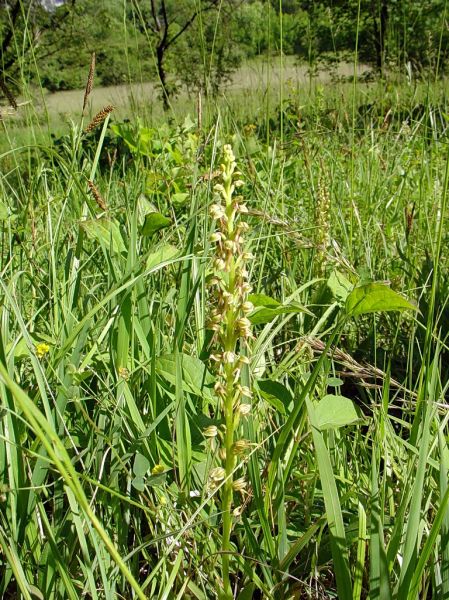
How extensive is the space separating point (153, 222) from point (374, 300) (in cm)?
57

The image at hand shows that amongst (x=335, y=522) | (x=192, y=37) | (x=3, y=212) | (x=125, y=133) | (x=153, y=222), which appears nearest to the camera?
(x=335, y=522)

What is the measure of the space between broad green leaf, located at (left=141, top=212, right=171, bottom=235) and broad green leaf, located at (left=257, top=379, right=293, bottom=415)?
424 mm

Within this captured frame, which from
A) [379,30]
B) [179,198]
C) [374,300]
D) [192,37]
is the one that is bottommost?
[179,198]

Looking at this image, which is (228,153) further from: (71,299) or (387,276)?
(387,276)

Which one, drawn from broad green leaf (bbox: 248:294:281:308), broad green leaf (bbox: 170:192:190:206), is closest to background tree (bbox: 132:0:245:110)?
broad green leaf (bbox: 170:192:190:206)

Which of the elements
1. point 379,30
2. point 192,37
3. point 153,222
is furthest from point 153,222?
point 379,30

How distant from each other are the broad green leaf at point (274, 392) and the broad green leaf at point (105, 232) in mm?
511

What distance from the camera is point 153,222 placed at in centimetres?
128

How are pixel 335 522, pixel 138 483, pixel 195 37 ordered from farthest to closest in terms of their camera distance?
pixel 195 37 → pixel 138 483 → pixel 335 522

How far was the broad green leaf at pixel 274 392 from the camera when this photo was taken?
1.03 meters

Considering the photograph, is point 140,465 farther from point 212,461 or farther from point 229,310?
point 229,310

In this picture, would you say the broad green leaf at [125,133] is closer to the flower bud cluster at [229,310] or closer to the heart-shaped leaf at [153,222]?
the heart-shaped leaf at [153,222]

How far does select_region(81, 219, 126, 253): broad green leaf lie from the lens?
1.35 m

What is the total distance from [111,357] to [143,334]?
90 mm
